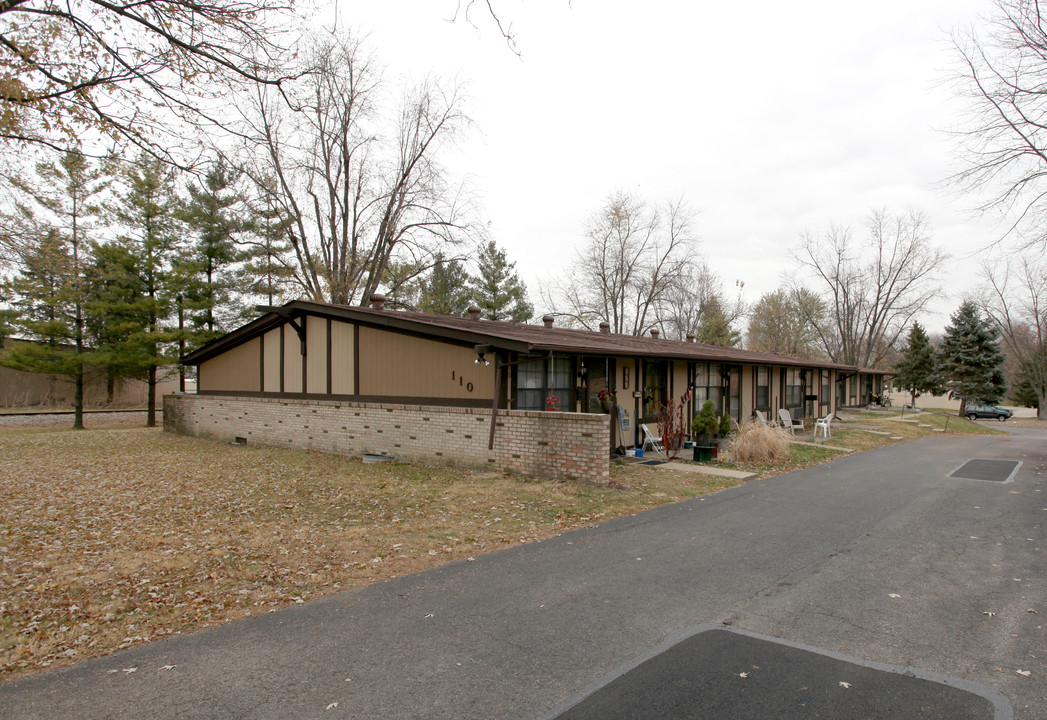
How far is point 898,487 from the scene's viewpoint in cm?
940

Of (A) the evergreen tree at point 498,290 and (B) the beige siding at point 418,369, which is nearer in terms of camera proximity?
(B) the beige siding at point 418,369

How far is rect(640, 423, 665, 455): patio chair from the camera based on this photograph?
42.2ft

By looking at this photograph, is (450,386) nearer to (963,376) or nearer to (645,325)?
(645,325)

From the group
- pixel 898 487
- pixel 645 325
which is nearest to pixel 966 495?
pixel 898 487

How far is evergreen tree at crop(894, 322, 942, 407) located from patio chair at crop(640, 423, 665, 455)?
38.1 metres

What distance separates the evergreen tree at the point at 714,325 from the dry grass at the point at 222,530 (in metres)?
29.9

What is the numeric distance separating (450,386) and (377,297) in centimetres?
389

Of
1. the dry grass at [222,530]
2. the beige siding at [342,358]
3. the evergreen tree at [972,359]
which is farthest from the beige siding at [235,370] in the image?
the evergreen tree at [972,359]

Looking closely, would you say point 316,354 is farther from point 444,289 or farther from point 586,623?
point 444,289

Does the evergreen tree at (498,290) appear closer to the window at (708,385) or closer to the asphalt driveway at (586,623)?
the window at (708,385)

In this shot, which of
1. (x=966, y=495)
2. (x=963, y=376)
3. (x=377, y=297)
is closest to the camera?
(x=966, y=495)

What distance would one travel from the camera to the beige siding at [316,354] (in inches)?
557

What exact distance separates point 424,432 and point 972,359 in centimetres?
3753

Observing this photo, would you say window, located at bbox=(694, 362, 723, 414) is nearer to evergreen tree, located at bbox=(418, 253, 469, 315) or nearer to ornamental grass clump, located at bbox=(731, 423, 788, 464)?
ornamental grass clump, located at bbox=(731, 423, 788, 464)
